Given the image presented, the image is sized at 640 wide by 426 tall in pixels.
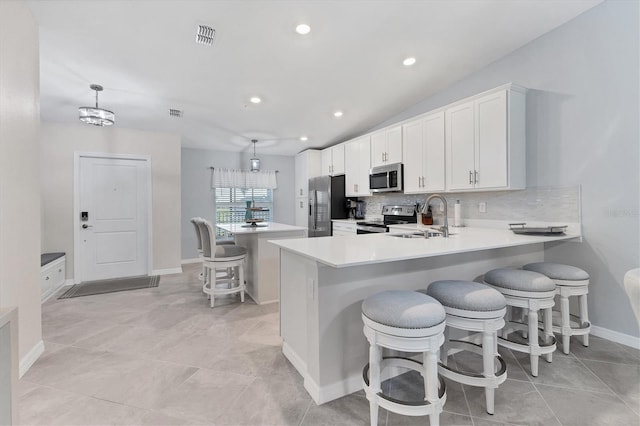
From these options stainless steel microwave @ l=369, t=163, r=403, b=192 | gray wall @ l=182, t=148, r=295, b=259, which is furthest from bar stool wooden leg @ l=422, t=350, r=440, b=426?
gray wall @ l=182, t=148, r=295, b=259

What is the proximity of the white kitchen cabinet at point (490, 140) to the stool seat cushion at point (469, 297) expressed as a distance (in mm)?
1702

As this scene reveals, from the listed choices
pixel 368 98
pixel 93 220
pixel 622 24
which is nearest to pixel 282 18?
pixel 368 98

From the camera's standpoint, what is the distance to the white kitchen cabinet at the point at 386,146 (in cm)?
435

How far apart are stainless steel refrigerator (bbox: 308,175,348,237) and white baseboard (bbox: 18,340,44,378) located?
413cm

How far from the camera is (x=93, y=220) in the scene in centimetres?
463

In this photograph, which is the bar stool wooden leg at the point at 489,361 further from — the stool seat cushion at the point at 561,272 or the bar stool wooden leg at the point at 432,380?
the stool seat cushion at the point at 561,272

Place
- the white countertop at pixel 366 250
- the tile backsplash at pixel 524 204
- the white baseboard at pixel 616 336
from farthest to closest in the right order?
the tile backsplash at pixel 524 204, the white baseboard at pixel 616 336, the white countertop at pixel 366 250

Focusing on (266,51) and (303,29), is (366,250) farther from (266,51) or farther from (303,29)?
(266,51)

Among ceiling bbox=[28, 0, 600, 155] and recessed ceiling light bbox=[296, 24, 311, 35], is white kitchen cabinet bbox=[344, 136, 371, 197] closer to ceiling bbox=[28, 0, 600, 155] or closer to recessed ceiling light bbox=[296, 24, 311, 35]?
ceiling bbox=[28, 0, 600, 155]

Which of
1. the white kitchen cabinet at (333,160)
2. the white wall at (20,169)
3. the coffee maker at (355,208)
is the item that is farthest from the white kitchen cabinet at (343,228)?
the white wall at (20,169)

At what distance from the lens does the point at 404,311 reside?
145 centimetres

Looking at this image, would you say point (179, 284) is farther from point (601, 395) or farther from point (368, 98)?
point (601, 395)

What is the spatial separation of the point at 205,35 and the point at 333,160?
370 centimetres

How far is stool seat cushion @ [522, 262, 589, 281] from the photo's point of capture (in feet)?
7.48
